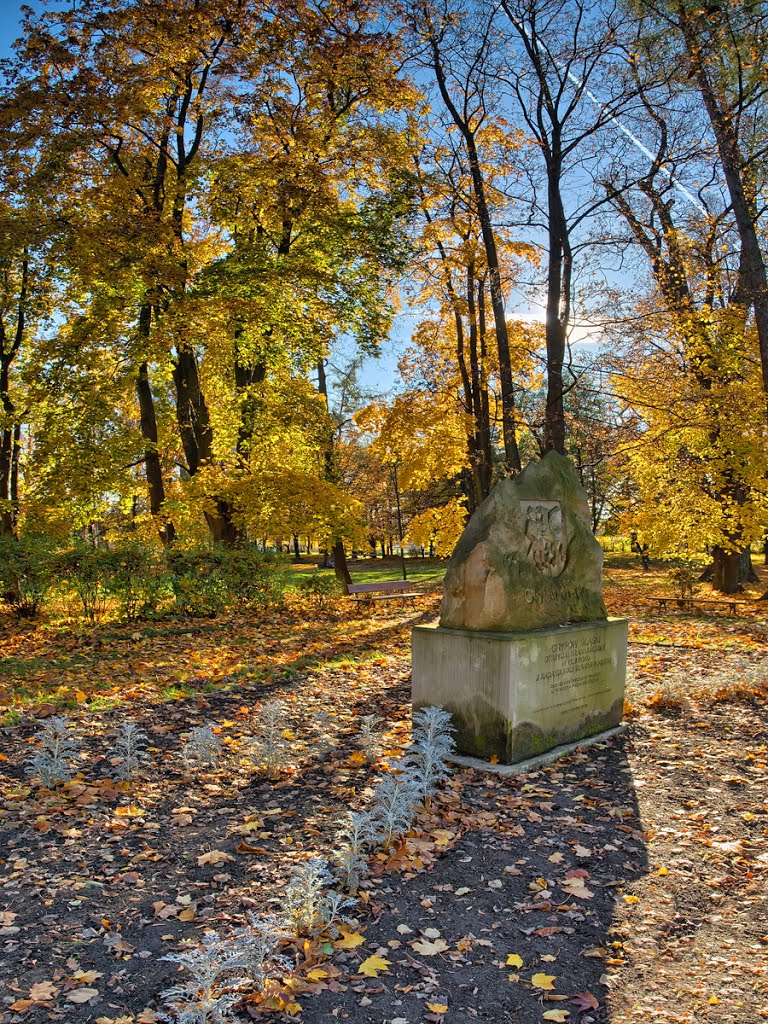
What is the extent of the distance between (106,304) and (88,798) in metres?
11.3

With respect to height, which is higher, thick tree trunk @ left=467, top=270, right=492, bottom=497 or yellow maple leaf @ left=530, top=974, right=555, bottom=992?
thick tree trunk @ left=467, top=270, right=492, bottom=497

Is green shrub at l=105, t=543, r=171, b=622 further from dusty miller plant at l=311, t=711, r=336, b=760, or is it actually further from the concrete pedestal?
the concrete pedestal

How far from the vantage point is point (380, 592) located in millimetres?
17328

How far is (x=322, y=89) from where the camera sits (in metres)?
15.8

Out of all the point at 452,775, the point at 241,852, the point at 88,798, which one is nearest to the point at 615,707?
the point at 452,775

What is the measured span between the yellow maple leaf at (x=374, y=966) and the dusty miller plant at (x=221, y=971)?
34 cm

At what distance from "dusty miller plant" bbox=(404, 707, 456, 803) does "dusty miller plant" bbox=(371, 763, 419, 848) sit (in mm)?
192

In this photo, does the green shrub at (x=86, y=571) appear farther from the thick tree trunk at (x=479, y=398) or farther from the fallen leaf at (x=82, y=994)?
the fallen leaf at (x=82, y=994)

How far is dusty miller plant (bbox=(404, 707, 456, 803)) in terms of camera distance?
4.89 m

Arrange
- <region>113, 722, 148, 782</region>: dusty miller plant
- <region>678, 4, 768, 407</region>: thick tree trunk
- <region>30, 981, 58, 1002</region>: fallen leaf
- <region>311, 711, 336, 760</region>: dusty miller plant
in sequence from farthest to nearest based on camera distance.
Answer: <region>678, 4, 768, 407</region>: thick tree trunk → <region>311, 711, 336, 760</region>: dusty miller plant → <region>113, 722, 148, 782</region>: dusty miller plant → <region>30, 981, 58, 1002</region>: fallen leaf

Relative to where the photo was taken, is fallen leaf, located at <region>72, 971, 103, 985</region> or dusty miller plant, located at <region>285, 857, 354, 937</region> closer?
fallen leaf, located at <region>72, 971, 103, 985</region>

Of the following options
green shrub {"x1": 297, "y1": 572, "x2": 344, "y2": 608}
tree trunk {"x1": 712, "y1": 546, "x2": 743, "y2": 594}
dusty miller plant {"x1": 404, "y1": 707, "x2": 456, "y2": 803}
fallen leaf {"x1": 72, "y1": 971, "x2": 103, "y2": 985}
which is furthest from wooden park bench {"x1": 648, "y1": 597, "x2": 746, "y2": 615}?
fallen leaf {"x1": 72, "y1": 971, "x2": 103, "y2": 985}

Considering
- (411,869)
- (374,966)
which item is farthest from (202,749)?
(374,966)

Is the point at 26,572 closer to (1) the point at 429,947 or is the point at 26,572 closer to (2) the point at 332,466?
(2) the point at 332,466
